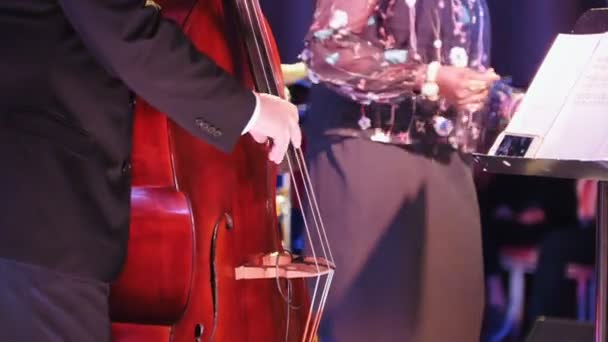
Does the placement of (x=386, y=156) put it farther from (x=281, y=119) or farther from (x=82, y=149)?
(x=82, y=149)

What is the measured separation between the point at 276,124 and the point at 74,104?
0.27m

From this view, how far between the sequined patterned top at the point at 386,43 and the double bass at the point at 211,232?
186 mm

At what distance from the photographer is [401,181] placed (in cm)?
181

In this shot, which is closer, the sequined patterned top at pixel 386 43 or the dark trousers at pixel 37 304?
the dark trousers at pixel 37 304

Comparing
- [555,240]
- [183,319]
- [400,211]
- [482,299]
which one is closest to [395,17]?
[400,211]

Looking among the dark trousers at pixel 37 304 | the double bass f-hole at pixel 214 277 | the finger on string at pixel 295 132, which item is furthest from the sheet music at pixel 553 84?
the dark trousers at pixel 37 304

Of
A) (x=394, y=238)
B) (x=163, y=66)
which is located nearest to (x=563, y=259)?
(x=394, y=238)

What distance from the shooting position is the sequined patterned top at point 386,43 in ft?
5.58

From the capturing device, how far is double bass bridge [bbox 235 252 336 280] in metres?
1.42

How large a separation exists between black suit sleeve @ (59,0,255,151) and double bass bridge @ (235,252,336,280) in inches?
12.6

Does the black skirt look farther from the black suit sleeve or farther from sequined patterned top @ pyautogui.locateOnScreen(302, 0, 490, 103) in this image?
the black suit sleeve

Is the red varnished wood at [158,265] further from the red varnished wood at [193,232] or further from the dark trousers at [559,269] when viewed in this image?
the dark trousers at [559,269]

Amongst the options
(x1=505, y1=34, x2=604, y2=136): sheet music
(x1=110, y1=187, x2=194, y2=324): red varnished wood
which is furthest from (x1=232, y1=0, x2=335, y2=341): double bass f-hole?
(x1=505, y1=34, x2=604, y2=136): sheet music

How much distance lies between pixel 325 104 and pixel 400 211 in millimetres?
259
